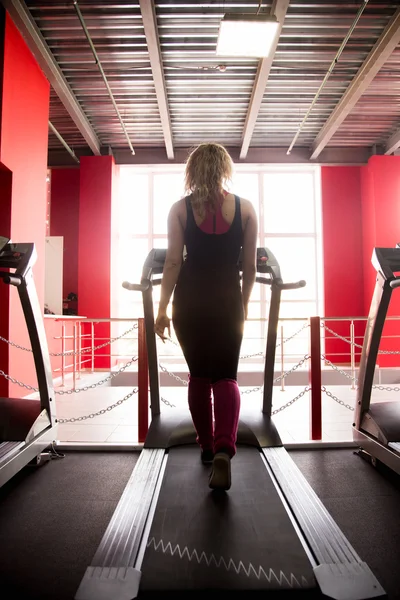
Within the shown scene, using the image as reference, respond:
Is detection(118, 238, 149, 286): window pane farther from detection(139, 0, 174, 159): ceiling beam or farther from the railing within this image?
detection(139, 0, 174, 159): ceiling beam

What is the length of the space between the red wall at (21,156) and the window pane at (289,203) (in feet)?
16.0

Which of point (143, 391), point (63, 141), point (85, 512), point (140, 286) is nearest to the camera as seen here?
point (85, 512)

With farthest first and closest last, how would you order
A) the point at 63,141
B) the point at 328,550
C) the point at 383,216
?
the point at 383,216, the point at 63,141, the point at 328,550

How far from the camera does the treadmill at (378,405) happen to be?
87.1 inches

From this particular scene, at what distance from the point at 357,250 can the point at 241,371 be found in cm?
343

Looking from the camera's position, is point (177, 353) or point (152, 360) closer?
point (152, 360)

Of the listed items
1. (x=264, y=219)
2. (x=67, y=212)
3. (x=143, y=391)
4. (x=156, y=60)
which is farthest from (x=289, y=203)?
(x=143, y=391)

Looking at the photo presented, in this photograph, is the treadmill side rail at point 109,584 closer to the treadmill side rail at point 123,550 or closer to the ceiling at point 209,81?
the treadmill side rail at point 123,550

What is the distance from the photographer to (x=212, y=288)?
5.16 feet

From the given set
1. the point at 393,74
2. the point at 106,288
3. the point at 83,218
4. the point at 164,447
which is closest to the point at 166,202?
the point at 83,218

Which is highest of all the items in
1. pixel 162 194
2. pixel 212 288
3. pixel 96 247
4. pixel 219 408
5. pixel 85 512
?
pixel 162 194

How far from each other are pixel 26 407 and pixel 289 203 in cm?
722

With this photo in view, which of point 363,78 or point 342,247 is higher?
point 363,78

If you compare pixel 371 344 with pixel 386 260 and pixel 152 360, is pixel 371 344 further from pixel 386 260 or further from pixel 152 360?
pixel 152 360
